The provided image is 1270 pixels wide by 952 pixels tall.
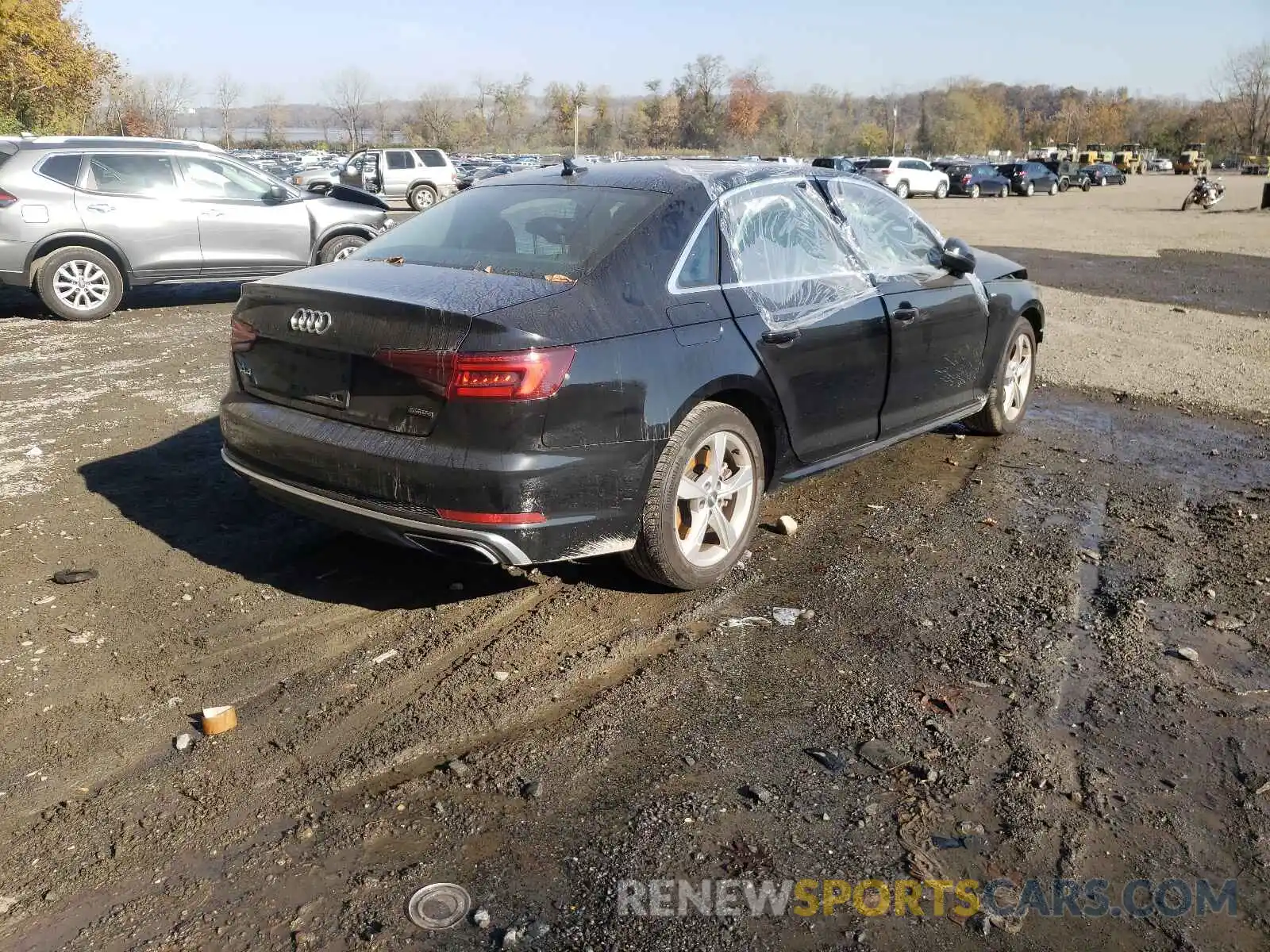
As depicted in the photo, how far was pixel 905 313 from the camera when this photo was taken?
512cm

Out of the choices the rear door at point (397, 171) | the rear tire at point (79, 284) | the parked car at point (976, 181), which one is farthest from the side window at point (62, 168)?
the parked car at point (976, 181)

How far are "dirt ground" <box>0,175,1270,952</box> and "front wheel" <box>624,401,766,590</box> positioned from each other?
182 mm

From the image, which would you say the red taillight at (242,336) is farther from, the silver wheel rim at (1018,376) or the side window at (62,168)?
the side window at (62,168)

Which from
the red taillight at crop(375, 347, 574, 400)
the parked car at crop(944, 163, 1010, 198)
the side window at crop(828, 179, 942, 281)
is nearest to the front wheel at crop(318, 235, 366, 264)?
the side window at crop(828, 179, 942, 281)

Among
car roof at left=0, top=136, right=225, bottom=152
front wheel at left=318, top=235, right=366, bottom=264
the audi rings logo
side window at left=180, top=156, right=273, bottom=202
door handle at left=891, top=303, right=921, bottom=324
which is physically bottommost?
front wheel at left=318, top=235, right=366, bottom=264

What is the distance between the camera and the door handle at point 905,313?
507cm

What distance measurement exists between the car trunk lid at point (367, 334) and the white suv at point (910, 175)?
39.8 m

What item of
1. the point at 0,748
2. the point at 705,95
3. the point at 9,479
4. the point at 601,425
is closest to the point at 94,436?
the point at 9,479

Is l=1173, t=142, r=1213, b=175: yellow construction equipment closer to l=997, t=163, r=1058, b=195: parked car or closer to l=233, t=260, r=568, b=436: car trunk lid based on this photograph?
l=997, t=163, r=1058, b=195: parked car

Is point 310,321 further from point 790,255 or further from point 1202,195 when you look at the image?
point 1202,195

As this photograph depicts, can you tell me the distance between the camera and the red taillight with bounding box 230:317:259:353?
410cm

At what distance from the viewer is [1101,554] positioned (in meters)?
4.75

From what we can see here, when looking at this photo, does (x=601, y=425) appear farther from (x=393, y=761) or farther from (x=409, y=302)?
(x=393, y=761)

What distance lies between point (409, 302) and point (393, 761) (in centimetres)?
155
